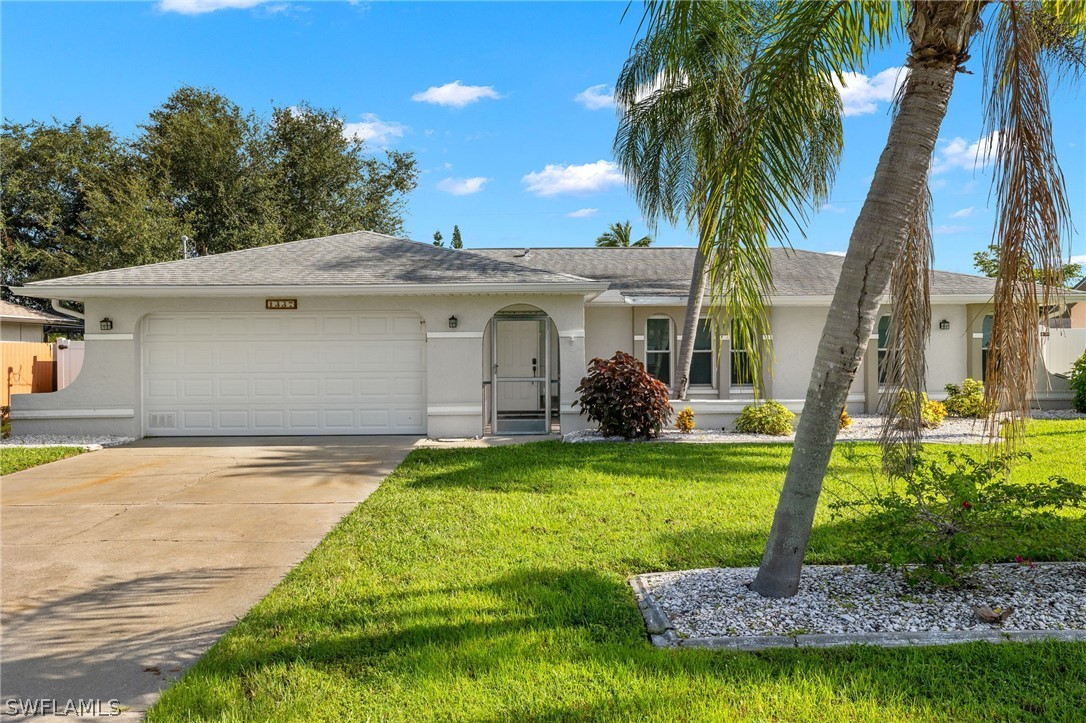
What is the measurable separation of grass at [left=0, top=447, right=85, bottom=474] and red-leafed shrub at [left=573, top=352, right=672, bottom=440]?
8.11 m

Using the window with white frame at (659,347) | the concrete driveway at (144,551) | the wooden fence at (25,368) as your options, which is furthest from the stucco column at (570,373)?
the wooden fence at (25,368)

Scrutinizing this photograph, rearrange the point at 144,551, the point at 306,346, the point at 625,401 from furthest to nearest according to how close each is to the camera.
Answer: the point at 306,346, the point at 625,401, the point at 144,551

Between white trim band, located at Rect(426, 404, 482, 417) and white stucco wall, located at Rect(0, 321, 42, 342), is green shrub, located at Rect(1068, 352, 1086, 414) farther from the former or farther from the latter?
white stucco wall, located at Rect(0, 321, 42, 342)

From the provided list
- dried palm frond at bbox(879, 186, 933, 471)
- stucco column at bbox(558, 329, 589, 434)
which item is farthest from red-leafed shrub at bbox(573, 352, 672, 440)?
dried palm frond at bbox(879, 186, 933, 471)

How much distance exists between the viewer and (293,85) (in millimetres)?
29922

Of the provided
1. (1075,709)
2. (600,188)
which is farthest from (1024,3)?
(600,188)

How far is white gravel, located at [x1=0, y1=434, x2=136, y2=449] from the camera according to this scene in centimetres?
1118

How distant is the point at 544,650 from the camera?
374 centimetres

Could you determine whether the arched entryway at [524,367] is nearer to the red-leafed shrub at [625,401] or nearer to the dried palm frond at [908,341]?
the red-leafed shrub at [625,401]

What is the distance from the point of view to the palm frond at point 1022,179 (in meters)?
4.03

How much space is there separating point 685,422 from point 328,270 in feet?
23.1

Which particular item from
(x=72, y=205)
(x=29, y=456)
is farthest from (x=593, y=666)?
(x=72, y=205)

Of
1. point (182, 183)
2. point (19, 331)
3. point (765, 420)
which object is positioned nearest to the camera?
point (765, 420)

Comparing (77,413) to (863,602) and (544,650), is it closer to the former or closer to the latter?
(544,650)
